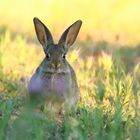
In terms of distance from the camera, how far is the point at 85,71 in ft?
27.0

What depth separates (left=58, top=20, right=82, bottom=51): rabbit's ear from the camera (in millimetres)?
6631

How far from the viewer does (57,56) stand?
6.34 metres

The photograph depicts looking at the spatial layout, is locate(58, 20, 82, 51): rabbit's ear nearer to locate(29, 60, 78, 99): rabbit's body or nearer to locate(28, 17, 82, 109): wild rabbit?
locate(28, 17, 82, 109): wild rabbit

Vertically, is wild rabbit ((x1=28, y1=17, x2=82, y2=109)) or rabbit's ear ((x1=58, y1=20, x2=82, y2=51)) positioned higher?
rabbit's ear ((x1=58, y1=20, x2=82, y2=51))

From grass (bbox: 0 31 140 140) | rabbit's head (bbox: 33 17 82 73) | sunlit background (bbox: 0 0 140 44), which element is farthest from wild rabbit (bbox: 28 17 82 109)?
sunlit background (bbox: 0 0 140 44)

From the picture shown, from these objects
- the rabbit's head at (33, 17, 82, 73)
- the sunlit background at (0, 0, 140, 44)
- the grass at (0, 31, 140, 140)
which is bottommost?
the grass at (0, 31, 140, 140)

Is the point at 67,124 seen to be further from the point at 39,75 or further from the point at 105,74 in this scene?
the point at 105,74

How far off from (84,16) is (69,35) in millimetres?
5755

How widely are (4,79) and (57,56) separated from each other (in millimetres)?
1059

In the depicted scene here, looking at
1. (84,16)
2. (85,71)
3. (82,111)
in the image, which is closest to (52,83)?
(82,111)

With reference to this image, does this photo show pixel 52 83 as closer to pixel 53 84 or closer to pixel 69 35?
pixel 53 84

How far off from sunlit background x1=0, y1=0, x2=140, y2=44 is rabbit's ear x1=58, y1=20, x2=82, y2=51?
360 centimetres

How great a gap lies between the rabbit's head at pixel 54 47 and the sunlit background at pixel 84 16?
11.9 feet

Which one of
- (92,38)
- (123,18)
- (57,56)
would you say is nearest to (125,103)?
(57,56)
